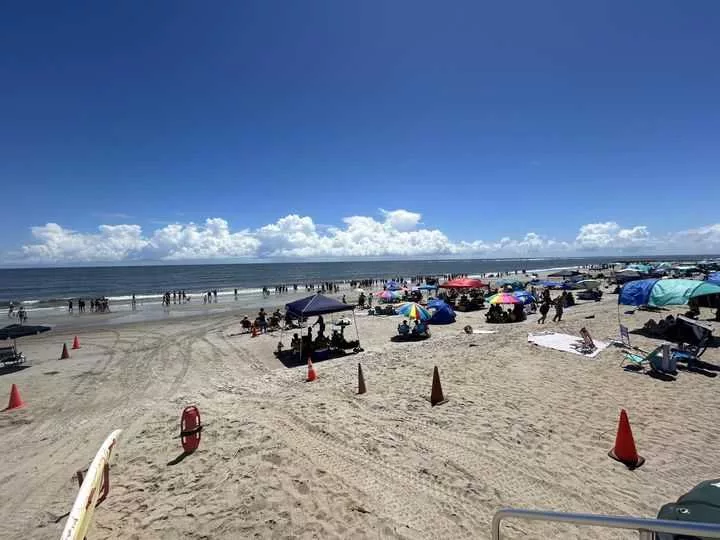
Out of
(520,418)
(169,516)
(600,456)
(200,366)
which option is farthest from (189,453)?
(200,366)

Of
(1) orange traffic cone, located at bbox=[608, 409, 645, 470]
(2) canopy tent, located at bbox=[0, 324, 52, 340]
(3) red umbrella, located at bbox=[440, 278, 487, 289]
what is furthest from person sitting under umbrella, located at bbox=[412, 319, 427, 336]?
(2) canopy tent, located at bbox=[0, 324, 52, 340]

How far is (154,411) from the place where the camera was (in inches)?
336

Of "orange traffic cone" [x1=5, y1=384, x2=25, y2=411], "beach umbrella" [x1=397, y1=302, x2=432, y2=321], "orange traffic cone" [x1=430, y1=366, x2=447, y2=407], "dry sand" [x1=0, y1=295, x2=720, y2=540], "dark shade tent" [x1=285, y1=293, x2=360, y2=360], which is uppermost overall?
"dark shade tent" [x1=285, y1=293, x2=360, y2=360]

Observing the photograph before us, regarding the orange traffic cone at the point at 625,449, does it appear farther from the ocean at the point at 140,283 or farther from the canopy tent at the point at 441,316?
the ocean at the point at 140,283

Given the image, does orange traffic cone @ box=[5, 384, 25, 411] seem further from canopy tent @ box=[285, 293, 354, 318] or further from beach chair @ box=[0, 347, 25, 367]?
canopy tent @ box=[285, 293, 354, 318]

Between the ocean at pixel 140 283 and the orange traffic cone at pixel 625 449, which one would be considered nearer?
the orange traffic cone at pixel 625 449

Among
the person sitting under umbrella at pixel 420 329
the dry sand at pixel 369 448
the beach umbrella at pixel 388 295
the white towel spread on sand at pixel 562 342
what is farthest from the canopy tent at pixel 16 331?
the white towel spread on sand at pixel 562 342

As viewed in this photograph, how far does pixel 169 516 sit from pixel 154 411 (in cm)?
464

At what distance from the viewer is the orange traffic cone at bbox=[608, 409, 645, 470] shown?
5555mm

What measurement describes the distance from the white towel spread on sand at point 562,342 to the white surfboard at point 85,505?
1308 cm

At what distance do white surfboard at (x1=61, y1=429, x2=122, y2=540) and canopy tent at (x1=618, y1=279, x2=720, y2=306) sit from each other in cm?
1679

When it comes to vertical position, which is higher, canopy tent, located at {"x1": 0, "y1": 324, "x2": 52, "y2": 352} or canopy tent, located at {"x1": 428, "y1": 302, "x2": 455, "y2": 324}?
canopy tent, located at {"x1": 0, "y1": 324, "x2": 52, "y2": 352}

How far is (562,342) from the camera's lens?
13336mm

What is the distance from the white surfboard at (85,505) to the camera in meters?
3.58
